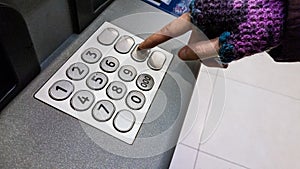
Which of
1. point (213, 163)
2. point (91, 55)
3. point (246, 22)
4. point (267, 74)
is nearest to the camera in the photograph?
point (246, 22)

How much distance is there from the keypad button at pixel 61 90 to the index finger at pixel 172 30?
0.37ft

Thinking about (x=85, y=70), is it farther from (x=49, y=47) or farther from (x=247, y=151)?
(x=247, y=151)

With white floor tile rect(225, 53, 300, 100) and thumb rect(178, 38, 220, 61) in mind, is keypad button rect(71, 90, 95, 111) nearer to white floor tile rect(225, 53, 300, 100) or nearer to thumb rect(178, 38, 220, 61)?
thumb rect(178, 38, 220, 61)

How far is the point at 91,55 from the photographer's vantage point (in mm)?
417

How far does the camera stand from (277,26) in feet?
1.03

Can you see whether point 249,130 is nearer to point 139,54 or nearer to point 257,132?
point 257,132

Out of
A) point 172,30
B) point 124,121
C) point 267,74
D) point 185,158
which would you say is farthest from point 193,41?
point 267,74

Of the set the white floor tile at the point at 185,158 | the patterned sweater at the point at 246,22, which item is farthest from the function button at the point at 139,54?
the white floor tile at the point at 185,158

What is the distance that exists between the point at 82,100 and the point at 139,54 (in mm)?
104

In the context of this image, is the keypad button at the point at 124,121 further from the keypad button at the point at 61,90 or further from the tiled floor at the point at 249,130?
the tiled floor at the point at 249,130

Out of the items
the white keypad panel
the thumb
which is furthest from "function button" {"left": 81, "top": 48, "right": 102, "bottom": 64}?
the thumb

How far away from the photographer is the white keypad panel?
14.8 inches

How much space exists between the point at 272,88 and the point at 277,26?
0.78 meters

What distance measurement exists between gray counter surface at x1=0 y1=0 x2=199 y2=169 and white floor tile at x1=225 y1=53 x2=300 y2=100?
699 millimetres
